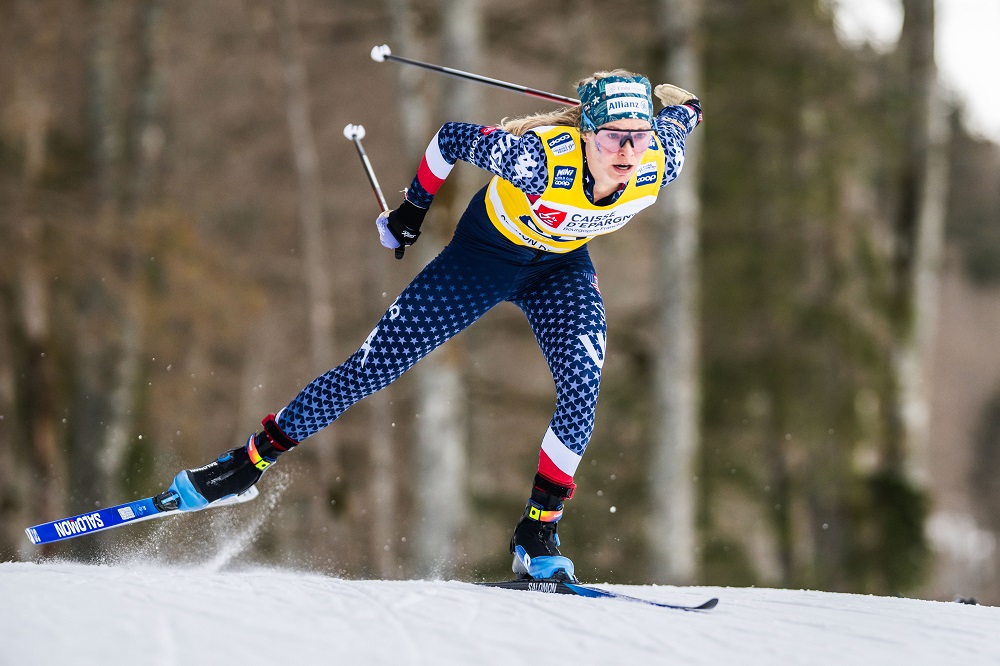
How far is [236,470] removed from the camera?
13.9 ft

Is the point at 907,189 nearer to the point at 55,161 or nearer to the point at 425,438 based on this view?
the point at 425,438

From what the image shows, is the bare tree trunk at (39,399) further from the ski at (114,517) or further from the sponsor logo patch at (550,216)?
the sponsor logo patch at (550,216)

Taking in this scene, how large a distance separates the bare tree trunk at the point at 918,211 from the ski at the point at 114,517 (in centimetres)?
675

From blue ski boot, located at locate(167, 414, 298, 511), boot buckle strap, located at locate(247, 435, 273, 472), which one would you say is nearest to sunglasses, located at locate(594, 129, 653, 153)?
blue ski boot, located at locate(167, 414, 298, 511)

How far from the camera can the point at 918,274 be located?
9.39 metres

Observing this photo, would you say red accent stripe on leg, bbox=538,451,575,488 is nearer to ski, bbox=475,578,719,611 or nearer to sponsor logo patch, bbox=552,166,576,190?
ski, bbox=475,578,719,611

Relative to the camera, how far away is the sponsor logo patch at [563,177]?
361 cm

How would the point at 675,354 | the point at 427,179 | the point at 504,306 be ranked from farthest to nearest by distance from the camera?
1. the point at 504,306
2. the point at 675,354
3. the point at 427,179

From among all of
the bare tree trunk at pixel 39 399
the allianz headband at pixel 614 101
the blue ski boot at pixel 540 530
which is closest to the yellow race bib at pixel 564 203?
the allianz headband at pixel 614 101

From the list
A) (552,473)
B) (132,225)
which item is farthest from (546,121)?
(132,225)

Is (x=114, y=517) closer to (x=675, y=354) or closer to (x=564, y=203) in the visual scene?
(x=564, y=203)

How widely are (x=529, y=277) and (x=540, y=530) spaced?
1.01 meters

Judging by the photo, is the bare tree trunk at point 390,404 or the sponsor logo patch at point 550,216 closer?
→ the sponsor logo patch at point 550,216

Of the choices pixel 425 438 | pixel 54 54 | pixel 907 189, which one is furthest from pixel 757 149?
pixel 54 54
